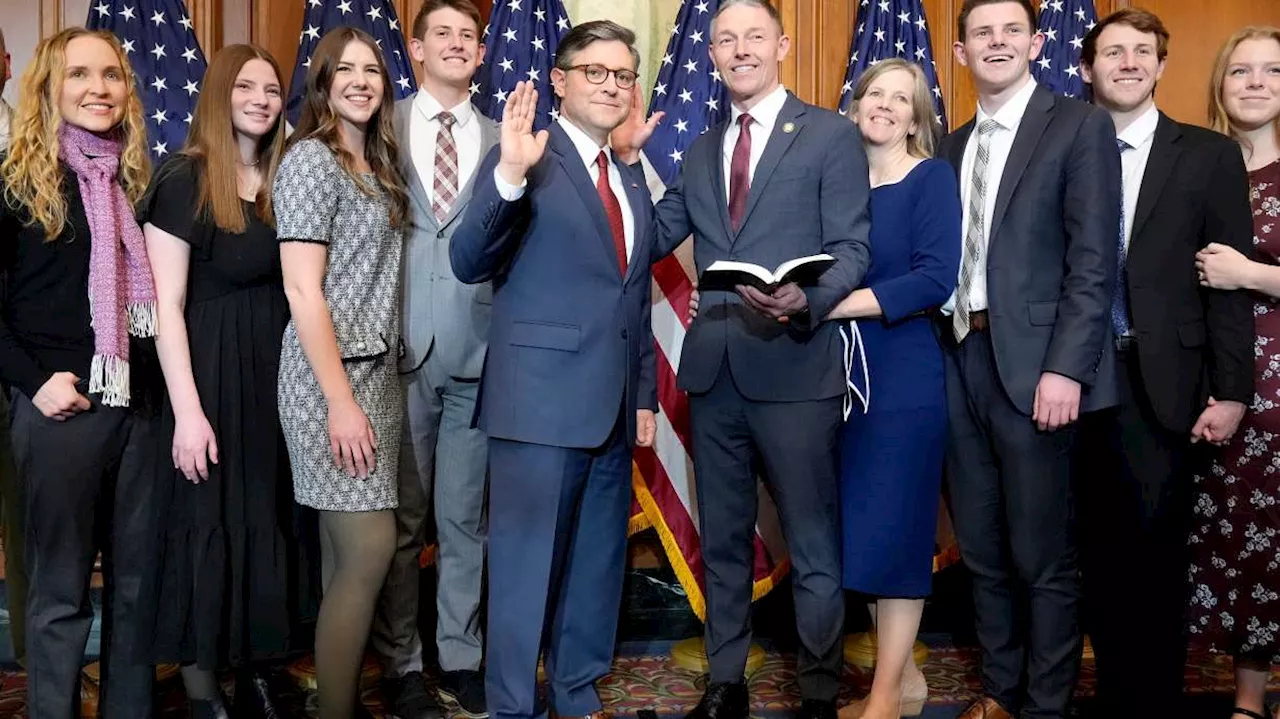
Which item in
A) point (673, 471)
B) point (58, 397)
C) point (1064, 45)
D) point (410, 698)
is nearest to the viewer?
point (58, 397)

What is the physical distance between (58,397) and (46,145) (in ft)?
2.01

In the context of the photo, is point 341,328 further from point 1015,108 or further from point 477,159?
point 1015,108

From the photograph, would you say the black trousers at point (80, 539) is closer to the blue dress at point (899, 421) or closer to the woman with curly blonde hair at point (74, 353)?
the woman with curly blonde hair at point (74, 353)

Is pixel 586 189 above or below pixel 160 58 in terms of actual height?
below

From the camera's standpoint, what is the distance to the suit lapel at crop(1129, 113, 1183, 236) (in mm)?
2854

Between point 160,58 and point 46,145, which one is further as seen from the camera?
point 160,58

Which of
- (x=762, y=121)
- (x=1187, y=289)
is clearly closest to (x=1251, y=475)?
(x=1187, y=289)

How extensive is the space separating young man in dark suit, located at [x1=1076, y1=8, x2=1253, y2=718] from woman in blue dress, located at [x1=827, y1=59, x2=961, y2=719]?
458 millimetres

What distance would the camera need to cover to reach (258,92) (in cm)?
273

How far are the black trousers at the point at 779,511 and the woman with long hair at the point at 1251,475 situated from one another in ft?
3.40

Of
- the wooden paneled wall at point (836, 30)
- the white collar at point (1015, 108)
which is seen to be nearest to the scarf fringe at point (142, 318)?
the wooden paneled wall at point (836, 30)

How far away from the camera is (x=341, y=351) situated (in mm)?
2619

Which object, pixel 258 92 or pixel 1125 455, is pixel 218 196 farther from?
pixel 1125 455

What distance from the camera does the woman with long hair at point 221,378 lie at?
8.80ft
